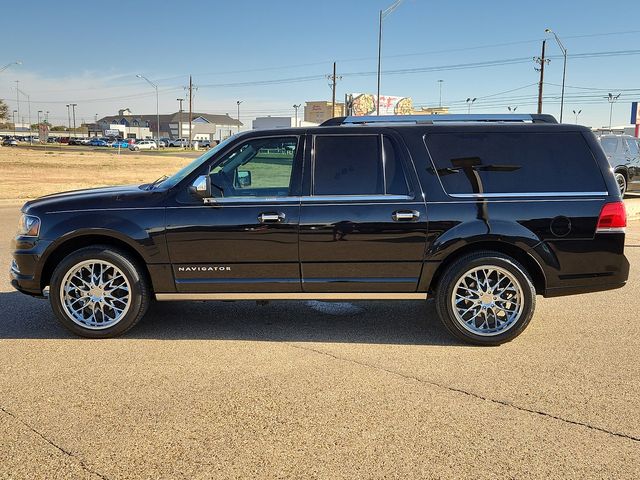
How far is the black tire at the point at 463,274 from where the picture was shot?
4988 millimetres

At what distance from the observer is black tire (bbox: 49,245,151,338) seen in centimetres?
501

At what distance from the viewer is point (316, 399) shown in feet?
12.7

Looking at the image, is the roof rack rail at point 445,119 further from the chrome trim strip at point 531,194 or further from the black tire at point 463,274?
the black tire at point 463,274

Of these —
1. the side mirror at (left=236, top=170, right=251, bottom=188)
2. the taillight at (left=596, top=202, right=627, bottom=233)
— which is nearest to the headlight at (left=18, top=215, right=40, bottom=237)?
the side mirror at (left=236, top=170, right=251, bottom=188)

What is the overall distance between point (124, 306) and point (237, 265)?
1.06 metres

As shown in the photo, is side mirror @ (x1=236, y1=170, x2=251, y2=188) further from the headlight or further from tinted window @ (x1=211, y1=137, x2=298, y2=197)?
the headlight

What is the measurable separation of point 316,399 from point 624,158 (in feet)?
54.0

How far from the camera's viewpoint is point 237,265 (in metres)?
5.04

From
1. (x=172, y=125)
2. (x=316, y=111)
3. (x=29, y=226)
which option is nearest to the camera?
(x=29, y=226)

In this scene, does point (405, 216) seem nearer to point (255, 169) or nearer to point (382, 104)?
point (255, 169)

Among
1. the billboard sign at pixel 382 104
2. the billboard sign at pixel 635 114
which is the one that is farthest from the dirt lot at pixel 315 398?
the billboard sign at pixel 382 104

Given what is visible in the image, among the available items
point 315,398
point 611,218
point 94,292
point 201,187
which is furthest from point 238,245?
point 611,218

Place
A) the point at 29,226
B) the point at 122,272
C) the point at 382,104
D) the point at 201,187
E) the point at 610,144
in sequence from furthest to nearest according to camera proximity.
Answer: the point at 382,104
the point at 610,144
the point at 29,226
the point at 122,272
the point at 201,187

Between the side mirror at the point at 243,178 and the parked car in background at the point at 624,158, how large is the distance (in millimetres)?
15089
